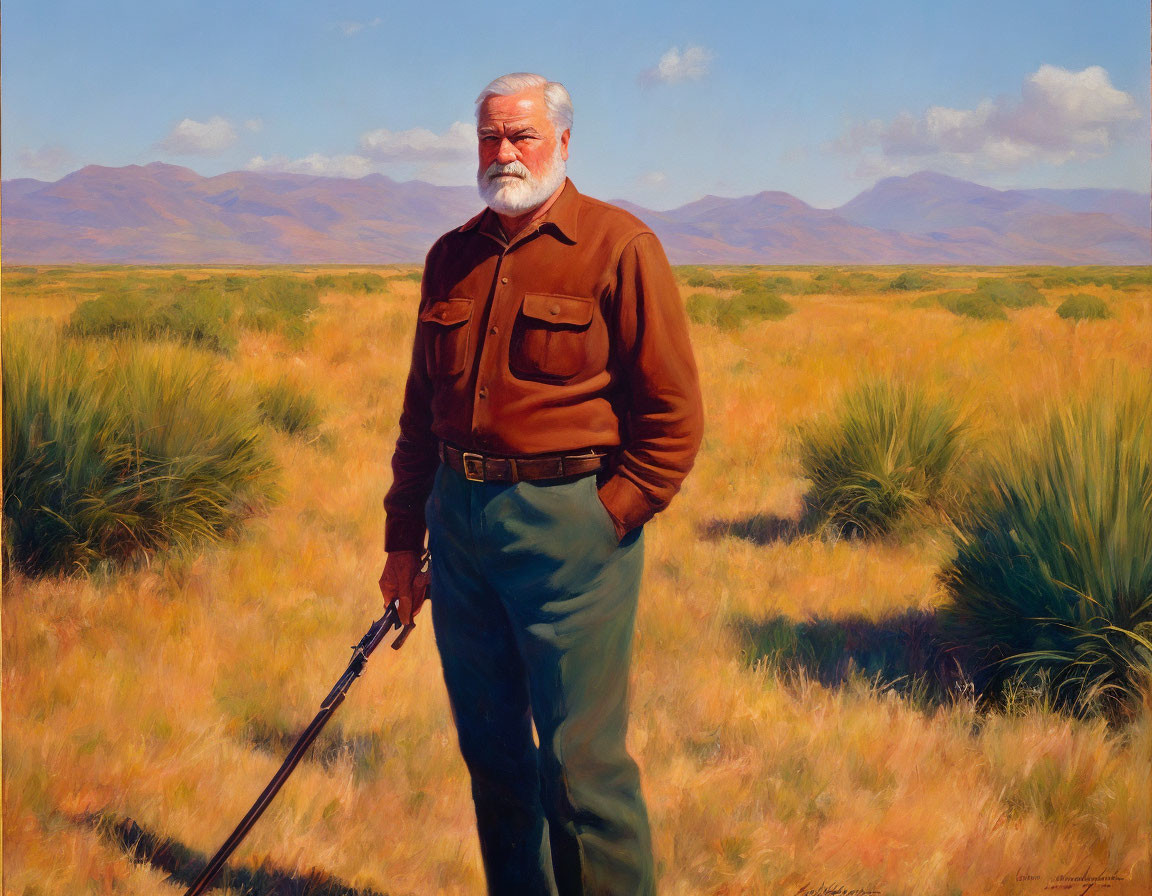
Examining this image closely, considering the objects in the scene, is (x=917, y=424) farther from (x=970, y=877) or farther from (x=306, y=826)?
(x=306, y=826)

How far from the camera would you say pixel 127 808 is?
9.99ft

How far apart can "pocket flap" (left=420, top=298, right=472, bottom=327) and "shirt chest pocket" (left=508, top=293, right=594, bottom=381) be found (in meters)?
0.18

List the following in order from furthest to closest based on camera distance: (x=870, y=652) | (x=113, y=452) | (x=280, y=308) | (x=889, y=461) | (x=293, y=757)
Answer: (x=280, y=308), (x=889, y=461), (x=113, y=452), (x=870, y=652), (x=293, y=757)

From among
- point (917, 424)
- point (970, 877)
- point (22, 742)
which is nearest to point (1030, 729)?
point (970, 877)

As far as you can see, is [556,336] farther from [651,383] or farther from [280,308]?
[280,308]

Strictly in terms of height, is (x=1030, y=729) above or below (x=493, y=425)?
below

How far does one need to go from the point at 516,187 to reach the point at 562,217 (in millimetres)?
130

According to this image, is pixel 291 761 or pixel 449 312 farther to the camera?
pixel 291 761

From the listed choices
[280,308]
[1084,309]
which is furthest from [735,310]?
[280,308]

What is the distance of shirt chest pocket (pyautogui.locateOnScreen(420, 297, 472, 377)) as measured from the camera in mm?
2297

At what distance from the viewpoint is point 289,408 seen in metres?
8.30

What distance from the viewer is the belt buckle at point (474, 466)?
Result: 2.22 meters

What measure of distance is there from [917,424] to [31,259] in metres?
5.89
